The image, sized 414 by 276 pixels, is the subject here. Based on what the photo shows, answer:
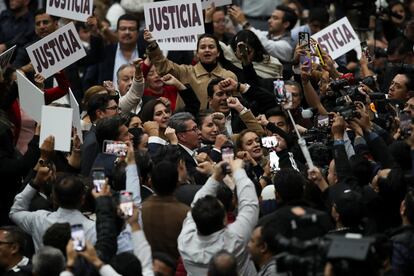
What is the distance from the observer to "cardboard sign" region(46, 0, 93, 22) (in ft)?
46.7

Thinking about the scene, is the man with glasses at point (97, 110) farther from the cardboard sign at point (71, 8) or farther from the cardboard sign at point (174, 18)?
the cardboard sign at point (71, 8)

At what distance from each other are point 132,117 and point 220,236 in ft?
9.80

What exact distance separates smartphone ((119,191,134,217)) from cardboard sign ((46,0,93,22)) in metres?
5.24

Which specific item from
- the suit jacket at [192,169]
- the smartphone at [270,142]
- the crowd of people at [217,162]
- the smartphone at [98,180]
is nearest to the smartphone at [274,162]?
the crowd of people at [217,162]

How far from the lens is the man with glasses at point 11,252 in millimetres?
9758

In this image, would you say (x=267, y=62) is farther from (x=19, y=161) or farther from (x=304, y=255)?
(x=304, y=255)

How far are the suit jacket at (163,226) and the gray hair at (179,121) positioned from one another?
1973mm

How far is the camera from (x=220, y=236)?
9.47 meters

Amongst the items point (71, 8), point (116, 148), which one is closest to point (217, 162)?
point (116, 148)

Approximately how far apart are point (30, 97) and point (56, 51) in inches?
39.6

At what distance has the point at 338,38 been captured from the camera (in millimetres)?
14406

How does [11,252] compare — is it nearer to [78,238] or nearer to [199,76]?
[78,238]

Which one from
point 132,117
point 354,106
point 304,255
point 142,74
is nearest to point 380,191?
point 354,106

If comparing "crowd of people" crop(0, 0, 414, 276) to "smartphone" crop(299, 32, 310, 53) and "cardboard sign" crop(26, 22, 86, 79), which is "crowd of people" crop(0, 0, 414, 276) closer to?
"smartphone" crop(299, 32, 310, 53)
